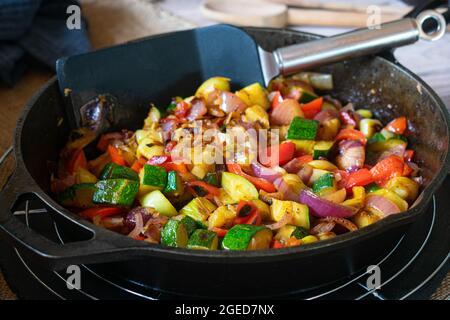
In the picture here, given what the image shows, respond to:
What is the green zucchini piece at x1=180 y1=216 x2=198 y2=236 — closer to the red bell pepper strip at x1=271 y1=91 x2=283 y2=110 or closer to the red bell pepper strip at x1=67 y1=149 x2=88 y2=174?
the red bell pepper strip at x1=67 y1=149 x2=88 y2=174

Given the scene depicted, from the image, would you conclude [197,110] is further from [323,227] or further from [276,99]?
[323,227]

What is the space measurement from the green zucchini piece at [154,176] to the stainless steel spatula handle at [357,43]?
23.3 inches

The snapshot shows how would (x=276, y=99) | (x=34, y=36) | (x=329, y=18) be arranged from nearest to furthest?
(x=276, y=99)
(x=34, y=36)
(x=329, y=18)

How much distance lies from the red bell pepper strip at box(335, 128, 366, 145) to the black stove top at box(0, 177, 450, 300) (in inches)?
14.7

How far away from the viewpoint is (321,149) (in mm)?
1641

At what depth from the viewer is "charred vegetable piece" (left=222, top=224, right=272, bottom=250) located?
1.22m

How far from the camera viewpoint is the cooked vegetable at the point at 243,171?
135 cm

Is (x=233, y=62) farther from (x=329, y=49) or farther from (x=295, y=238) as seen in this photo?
(x=295, y=238)

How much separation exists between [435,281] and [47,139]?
3.66 feet

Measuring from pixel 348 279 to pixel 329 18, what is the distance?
1556mm

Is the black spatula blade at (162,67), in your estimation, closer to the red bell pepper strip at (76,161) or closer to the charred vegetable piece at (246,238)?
the red bell pepper strip at (76,161)

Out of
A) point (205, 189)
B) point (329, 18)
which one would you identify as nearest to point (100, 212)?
point (205, 189)

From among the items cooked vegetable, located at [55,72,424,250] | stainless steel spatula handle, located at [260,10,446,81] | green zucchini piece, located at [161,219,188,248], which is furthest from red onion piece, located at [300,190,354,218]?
stainless steel spatula handle, located at [260,10,446,81]
